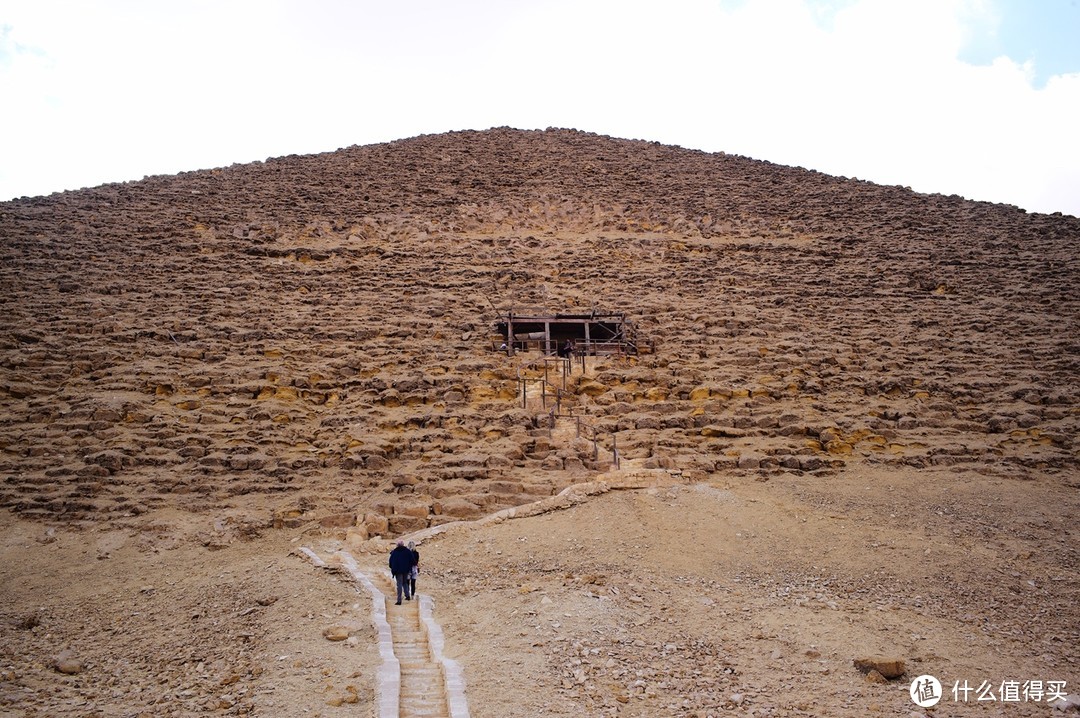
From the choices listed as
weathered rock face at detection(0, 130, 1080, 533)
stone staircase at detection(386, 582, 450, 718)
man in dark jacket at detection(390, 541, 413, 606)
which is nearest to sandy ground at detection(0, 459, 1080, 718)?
stone staircase at detection(386, 582, 450, 718)

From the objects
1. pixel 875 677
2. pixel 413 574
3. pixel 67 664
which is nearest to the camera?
pixel 875 677

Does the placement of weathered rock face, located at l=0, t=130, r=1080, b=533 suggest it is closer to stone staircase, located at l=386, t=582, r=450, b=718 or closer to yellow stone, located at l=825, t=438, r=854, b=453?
yellow stone, located at l=825, t=438, r=854, b=453

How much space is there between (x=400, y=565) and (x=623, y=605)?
7.75ft

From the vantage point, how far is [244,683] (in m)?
6.15

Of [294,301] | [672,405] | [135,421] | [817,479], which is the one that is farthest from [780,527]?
[294,301]

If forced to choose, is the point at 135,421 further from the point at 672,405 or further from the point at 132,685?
the point at 672,405

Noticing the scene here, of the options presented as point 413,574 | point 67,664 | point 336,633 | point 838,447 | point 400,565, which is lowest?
point 67,664

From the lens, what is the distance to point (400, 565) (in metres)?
7.77

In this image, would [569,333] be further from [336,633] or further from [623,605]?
[336,633]

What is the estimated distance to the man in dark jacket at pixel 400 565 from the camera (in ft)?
25.5

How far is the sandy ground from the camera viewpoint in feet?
19.7
